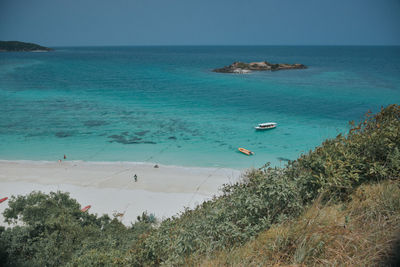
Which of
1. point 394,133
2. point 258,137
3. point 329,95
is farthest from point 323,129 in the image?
point 394,133

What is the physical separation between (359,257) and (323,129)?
34672mm

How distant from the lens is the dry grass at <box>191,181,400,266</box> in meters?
3.54

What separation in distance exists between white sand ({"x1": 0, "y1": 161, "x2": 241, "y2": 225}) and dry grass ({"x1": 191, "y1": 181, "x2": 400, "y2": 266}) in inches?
524

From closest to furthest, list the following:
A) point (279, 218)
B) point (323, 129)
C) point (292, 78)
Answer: point (279, 218), point (323, 129), point (292, 78)

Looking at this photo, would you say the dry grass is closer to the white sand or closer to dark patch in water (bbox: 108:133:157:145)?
the white sand

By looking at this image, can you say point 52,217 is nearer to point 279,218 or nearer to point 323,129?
point 279,218

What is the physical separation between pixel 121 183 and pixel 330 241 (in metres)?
19.9

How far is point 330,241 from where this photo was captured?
3764 millimetres

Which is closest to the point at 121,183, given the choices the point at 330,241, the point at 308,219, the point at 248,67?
the point at 308,219

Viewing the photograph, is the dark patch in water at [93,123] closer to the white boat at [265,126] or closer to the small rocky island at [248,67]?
the white boat at [265,126]

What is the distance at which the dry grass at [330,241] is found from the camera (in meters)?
3.54

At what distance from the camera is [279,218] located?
4.64 m

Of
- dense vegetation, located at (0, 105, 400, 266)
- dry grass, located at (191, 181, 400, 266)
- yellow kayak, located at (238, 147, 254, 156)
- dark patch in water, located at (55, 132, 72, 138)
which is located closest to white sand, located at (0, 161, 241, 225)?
yellow kayak, located at (238, 147, 254, 156)

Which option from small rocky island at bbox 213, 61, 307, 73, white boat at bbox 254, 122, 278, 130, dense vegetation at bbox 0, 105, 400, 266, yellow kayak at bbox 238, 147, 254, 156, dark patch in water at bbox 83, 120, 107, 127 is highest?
small rocky island at bbox 213, 61, 307, 73
